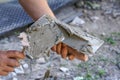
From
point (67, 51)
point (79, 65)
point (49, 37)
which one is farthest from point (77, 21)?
point (49, 37)

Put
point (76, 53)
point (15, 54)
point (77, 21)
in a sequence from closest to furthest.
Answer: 1. point (15, 54)
2. point (76, 53)
3. point (77, 21)

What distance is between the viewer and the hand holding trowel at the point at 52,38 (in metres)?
1.57

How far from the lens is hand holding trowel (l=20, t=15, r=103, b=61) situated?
1.57 meters

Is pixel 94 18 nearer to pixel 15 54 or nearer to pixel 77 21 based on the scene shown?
pixel 77 21

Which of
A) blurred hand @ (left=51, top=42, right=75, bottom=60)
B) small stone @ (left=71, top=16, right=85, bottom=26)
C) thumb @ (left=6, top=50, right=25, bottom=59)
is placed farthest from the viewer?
small stone @ (left=71, top=16, right=85, bottom=26)

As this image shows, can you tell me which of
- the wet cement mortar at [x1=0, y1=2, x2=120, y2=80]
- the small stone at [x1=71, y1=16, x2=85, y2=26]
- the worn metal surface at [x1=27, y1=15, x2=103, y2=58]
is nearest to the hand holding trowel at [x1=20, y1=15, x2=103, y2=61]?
the worn metal surface at [x1=27, y1=15, x2=103, y2=58]

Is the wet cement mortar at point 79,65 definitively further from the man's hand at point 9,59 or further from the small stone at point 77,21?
the man's hand at point 9,59

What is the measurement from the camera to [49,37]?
1.57 meters

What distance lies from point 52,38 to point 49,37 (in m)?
0.02

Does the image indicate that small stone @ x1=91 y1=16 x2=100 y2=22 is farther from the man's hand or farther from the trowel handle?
the man's hand

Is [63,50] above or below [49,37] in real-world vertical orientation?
below

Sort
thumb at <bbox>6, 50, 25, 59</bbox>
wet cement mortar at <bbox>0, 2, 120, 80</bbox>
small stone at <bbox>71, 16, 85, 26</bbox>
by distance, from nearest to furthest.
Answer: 1. thumb at <bbox>6, 50, 25, 59</bbox>
2. wet cement mortar at <bbox>0, 2, 120, 80</bbox>
3. small stone at <bbox>71, 16, 85, 26</bbox>

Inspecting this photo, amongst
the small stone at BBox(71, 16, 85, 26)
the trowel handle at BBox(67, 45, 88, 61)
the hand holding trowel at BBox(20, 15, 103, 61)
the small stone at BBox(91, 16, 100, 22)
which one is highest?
the hand holding trowel at BBox(20, 15, 103, 61)

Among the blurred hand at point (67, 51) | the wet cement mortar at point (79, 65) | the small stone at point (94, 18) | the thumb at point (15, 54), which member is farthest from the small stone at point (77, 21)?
the thumb at point (15, 54)
